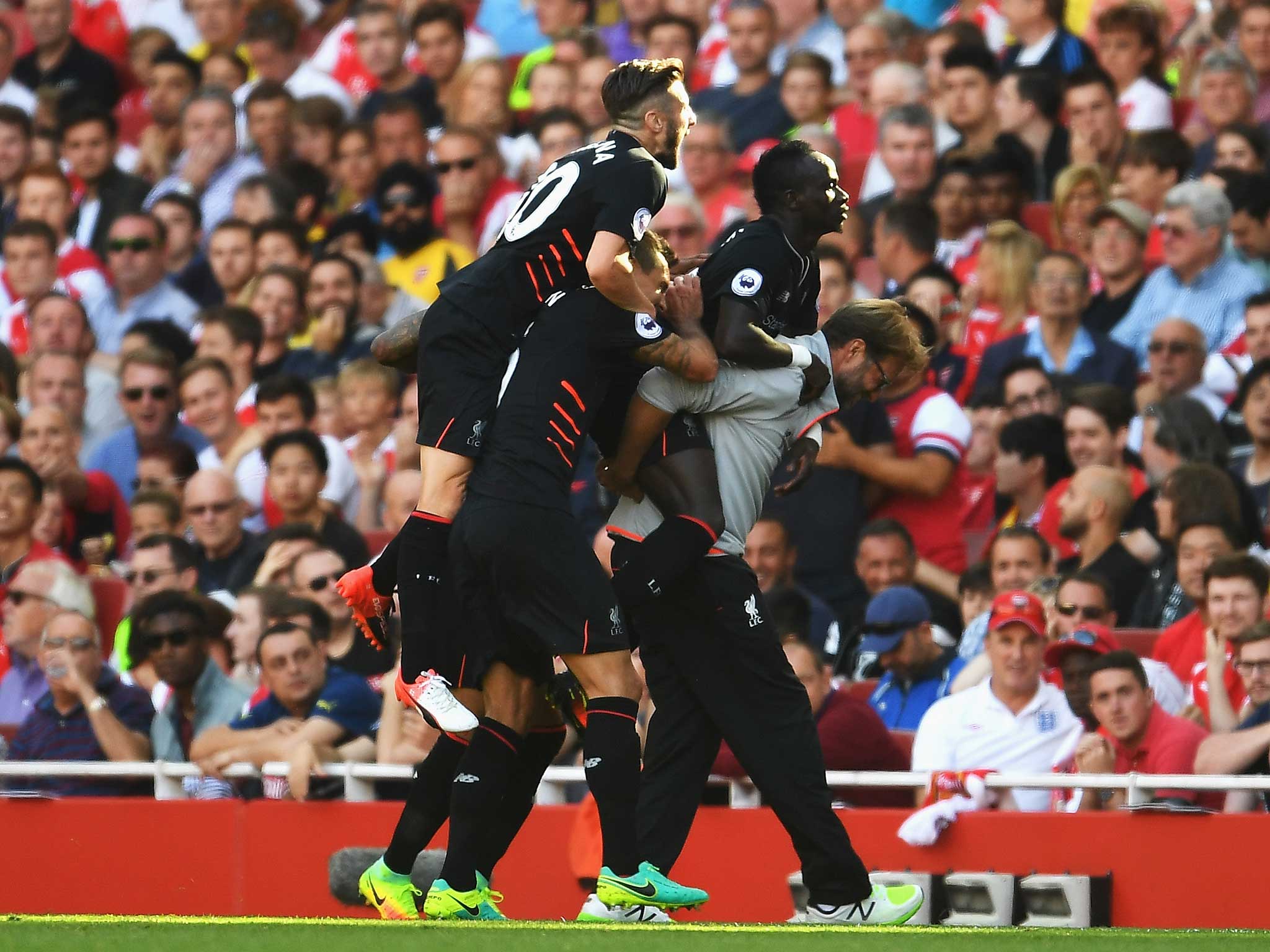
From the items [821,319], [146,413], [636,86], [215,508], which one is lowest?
[215,508]

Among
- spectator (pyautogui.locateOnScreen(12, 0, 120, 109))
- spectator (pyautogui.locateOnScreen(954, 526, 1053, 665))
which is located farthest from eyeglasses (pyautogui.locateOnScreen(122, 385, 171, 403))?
spectator (pyautogui.locateOnScreen(12, 0, 120, 109))

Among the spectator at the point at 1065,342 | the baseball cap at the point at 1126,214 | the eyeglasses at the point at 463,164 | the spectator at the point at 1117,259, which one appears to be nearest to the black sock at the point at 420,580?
the spectator at the point at 1065,342

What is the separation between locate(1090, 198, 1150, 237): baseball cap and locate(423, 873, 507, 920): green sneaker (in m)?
5.92

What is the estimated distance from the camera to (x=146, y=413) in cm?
1284

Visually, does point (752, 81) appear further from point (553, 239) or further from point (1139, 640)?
point (553, 239)

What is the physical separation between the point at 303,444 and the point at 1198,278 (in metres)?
4.47

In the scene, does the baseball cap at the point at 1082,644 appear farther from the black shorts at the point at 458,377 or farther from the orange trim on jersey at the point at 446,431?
the orange trim on jersey at the point at 446,431

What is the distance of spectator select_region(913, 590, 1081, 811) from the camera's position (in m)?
8.68

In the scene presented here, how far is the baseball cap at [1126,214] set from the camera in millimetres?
11188

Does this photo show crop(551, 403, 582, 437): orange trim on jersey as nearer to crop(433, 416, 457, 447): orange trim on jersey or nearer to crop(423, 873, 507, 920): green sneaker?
crop(433, 416, 457, 447): orange trim on jersey

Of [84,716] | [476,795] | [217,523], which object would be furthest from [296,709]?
[476,795]

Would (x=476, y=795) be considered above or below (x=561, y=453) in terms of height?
below

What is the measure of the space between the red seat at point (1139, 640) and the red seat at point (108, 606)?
5144 millimetres

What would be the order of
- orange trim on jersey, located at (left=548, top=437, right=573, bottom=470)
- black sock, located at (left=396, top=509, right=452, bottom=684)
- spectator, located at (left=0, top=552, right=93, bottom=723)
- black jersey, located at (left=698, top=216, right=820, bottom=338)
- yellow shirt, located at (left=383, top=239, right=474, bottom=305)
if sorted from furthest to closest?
yellow shirt, located at (left=383, top=239, right=474, bottom=305)
spectator, located at (left=0, top=552, right=93, bottom=723)
black jersey, located at (left=698, top=216, right=820, bottom=338)
black sock, located at (left=396, top=509, right=452, bottom=684)
orange trim on jersey, located at (left=548, top=437, right=573, bottom=470)
